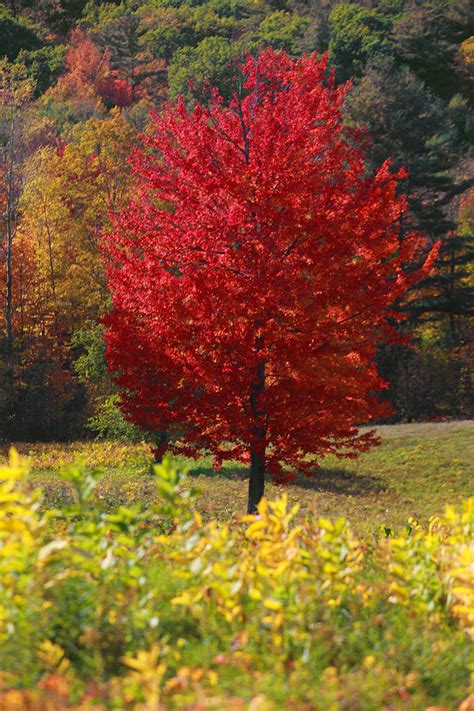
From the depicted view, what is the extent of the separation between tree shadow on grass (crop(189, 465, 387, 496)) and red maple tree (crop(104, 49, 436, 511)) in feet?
27.7

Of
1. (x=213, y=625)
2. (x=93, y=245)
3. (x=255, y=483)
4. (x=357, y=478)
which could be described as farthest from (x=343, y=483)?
(x=213, y=625)

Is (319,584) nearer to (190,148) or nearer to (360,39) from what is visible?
(190,148)

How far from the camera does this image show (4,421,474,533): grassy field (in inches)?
677

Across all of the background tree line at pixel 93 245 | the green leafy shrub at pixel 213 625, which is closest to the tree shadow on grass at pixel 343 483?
the background tree line at pixel 93 245

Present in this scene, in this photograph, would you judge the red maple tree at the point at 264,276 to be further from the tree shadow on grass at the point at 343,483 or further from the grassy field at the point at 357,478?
the tree shadow on grass at the point at 343,483

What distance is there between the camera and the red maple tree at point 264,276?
33.6ft

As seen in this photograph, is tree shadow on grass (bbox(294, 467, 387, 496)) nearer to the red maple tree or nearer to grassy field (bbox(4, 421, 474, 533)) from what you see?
grassy field (bbox(4, 421, 474, 533))

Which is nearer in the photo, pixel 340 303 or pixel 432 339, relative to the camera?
pixel 340 303

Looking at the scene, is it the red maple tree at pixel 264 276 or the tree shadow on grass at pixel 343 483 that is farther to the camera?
the tree shadow on grass at pixel 343 483

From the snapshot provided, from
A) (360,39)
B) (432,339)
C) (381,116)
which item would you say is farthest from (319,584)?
(360,39)

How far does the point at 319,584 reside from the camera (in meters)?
4.32

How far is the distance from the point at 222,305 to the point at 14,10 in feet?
270

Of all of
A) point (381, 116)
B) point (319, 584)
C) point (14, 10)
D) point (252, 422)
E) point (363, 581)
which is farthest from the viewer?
point (14, 10)

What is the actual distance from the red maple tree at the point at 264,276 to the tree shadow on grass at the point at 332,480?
332 inches
